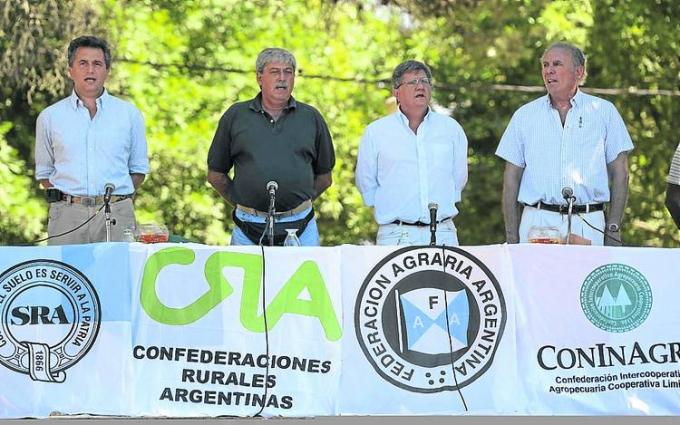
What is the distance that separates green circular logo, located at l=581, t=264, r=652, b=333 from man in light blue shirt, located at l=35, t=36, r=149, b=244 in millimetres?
2990

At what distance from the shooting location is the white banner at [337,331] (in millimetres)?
9047

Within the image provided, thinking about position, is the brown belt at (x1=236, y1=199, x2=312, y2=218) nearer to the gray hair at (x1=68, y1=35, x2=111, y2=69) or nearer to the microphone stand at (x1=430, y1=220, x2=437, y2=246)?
the microphone stand at (x1=430, y1=220, x2=437, y2=246)

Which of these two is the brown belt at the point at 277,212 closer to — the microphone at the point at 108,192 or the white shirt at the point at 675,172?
the microphone at the point at 108,192

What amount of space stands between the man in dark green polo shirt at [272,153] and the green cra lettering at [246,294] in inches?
34.5

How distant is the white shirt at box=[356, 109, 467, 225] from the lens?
10.0 m

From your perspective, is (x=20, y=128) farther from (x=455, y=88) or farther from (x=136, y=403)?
(x=136, y=403)

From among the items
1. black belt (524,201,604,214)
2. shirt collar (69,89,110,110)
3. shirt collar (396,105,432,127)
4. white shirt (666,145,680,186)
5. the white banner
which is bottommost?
the white banner

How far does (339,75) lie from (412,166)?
18.5 meters

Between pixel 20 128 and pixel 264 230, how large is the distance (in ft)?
43.3

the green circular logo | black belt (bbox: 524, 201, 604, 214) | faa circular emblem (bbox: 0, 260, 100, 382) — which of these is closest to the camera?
faa circular emblem (bbox: 0, 260, 100, 382)

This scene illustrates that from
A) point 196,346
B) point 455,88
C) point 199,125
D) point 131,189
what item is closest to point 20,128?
point 199,125

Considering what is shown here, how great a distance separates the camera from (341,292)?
923 cm

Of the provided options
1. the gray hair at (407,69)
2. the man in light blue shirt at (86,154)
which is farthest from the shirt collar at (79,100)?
the gray hair at (407,69)

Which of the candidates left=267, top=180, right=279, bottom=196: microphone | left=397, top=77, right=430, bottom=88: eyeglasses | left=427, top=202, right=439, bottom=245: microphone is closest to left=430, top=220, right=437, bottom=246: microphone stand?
left=427, top=202, right=439, bottom=245: microphone
